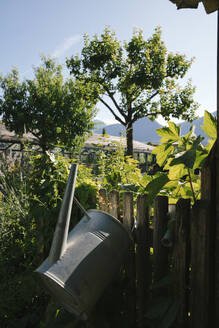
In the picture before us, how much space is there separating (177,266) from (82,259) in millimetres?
443

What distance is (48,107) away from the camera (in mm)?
18719

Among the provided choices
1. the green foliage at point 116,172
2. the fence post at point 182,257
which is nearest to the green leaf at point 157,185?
the fence post at point 182,257

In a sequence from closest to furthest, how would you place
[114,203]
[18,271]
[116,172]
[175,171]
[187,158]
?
[187,158] < [175,171] < [114,203] < [116,172] < [18,271]

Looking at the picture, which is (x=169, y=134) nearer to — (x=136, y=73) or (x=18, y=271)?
(x=18, y=271)

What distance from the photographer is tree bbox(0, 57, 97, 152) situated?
18609mm

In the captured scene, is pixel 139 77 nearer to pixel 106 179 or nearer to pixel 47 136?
pixel 47 136

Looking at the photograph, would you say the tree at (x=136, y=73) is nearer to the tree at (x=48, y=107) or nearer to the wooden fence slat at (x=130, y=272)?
the tree at (x=48, y=107)

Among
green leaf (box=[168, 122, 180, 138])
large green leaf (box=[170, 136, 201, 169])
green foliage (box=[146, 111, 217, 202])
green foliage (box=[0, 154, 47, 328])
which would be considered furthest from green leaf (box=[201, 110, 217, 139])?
green foliage (box=[0, 154, 47, 328])

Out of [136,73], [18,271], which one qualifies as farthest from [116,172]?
[136,73]

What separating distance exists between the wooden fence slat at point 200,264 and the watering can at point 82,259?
0.34 meters

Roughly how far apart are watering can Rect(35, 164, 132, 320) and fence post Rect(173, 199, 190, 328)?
0.85 ft

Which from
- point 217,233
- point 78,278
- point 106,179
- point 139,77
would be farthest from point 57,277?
point 139,77

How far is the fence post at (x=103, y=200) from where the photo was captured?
182 centimetres

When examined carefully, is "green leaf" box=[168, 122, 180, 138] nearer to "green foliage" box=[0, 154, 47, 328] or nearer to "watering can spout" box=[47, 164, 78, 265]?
"watering can spout" box=[47, 164, 78, 265]
